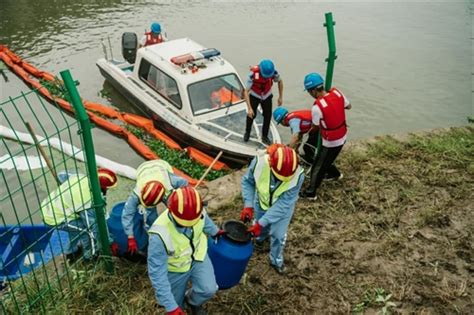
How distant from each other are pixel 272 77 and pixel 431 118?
5.74 meters

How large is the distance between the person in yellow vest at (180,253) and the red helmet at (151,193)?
43 centimetres

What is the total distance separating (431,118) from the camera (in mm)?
10812

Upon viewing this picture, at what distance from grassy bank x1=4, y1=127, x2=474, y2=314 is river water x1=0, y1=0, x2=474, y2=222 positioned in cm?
402

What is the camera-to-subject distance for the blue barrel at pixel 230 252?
382 cm

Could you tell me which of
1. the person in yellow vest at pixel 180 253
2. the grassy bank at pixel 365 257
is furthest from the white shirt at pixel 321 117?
the person in yellow vest at pixel 180 253

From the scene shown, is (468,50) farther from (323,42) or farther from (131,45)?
(131,45)

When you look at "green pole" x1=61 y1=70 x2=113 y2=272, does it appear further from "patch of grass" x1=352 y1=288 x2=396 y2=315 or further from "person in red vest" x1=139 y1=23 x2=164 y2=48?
"person in red vest" x1=139 y1=23 x2=164 y2=48

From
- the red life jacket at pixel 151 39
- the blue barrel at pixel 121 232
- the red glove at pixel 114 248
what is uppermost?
the red life jacket at pixel 151 39

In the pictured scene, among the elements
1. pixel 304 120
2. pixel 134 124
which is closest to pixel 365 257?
pixel 304 120

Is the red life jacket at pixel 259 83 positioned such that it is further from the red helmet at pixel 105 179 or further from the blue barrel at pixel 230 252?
the blue barrel at pixel 230 252

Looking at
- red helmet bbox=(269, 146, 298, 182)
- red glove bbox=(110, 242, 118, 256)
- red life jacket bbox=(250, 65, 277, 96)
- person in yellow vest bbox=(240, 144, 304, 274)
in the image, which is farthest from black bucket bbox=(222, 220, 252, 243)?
red life jacket bbox=(250, 65, 277, 96)

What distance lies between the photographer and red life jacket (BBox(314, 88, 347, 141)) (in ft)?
16.7

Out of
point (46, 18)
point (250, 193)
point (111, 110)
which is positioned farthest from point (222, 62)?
point (46, 18)

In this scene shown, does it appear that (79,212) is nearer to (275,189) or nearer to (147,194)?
(147,194)
